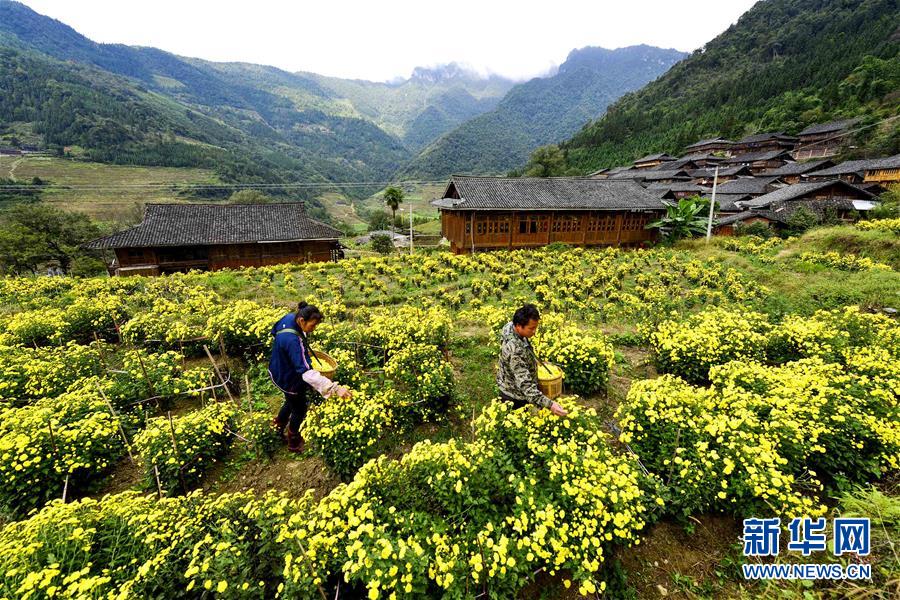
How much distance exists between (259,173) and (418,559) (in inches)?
5015

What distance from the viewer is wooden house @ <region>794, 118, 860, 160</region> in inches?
1834

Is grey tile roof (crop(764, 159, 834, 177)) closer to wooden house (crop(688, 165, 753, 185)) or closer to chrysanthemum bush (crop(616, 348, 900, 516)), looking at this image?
wooden house (crop(688, 165, 753, 185))

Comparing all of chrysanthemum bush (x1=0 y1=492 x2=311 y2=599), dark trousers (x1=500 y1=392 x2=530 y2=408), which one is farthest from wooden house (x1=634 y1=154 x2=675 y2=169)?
chrysanthemum bush (x1=0 y1=492 x2=311 y2=599)

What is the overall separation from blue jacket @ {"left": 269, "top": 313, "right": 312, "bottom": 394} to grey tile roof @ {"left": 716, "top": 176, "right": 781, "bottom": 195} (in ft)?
165

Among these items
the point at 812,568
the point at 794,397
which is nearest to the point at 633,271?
the point at 794,397

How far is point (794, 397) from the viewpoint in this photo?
4.58 m

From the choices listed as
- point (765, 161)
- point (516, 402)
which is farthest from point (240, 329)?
point (765, 161)

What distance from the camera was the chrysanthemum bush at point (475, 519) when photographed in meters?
2.80

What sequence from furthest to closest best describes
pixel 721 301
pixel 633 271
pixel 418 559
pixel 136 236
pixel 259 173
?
pixel 259 173 → pixel 136 236 → pixel 633 271 → pixel 721 301 → pixel 418 559

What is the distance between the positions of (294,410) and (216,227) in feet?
88.8

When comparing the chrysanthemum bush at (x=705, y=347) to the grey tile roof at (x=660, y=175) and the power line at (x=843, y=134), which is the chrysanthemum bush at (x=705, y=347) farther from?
the power line at (x=843, y=134)

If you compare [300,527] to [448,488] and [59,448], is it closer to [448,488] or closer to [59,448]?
[448,488]

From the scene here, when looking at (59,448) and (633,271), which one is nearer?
(59,448)

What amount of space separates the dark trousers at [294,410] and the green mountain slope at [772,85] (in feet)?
200
